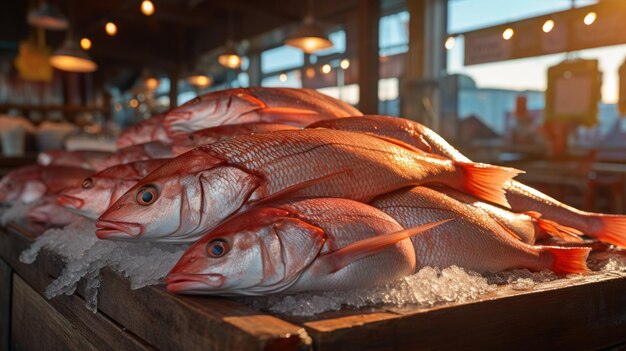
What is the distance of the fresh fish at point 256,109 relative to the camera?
1.45 m

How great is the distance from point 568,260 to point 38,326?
1.42 meters

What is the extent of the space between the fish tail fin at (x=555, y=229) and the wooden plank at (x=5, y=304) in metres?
1.72

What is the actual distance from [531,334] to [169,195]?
2.33 ft

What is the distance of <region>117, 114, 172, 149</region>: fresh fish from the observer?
1.83m

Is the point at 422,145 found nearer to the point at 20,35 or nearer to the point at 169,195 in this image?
the point at 169,195

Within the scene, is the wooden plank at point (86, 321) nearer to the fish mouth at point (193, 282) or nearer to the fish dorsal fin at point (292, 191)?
the fish mouth at point (193, 282)

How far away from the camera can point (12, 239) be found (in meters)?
1.78

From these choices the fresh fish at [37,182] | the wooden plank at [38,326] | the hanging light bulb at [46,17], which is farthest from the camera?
the hanging light bulb at [46,17]

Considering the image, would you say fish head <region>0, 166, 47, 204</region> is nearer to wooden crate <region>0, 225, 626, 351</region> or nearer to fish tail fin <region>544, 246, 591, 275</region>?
wooden crate <region>0, 225, 626, 351</region>

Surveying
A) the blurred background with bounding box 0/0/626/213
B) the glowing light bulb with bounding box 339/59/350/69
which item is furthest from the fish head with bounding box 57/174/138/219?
the glowing light bulb with bounding box 339/59/350/69

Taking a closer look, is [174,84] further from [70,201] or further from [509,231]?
[509,231]

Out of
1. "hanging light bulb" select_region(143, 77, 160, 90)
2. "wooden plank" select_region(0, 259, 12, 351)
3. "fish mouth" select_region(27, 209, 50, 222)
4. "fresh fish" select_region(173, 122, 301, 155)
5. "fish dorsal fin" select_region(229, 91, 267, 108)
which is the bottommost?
"wooden plank" select_region(0, 259, 12, 351)

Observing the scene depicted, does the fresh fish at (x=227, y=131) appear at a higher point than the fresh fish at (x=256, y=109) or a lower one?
lower

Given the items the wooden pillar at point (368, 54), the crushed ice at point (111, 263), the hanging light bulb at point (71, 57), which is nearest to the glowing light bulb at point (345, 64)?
the wooden pillar at point (368, 54)
